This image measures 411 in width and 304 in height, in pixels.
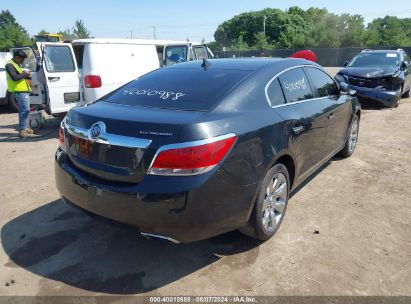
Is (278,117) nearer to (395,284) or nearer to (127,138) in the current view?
(127,138)

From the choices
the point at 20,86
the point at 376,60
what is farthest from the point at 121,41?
the point at 376,60

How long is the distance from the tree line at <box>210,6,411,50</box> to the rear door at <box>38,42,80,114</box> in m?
50.5

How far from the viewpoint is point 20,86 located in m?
7.90

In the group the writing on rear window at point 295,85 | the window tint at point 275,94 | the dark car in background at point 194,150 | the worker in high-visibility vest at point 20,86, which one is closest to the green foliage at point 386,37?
the worker in high-visibility vest at point 20,86

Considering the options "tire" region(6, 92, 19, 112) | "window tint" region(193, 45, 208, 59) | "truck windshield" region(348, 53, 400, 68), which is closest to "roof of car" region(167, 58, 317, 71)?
"window tint" region(193, 45, 208, 59)

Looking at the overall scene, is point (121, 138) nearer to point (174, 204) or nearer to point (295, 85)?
point (174, 204)

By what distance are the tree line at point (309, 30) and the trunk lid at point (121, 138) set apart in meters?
54.8

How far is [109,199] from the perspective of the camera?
2.81m

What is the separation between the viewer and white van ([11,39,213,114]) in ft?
25.1

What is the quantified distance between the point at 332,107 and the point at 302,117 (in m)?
1.06

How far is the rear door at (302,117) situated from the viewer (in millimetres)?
3650

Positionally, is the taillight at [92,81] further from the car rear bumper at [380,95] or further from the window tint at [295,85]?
the car rear bumper at [380,95]

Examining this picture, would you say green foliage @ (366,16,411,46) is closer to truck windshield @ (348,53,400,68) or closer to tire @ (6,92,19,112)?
truck windshield @ (348,53,400,68)

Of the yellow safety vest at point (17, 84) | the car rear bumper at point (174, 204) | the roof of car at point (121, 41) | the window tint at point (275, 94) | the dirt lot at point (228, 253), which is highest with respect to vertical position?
the roof of car at point (121, 41)
